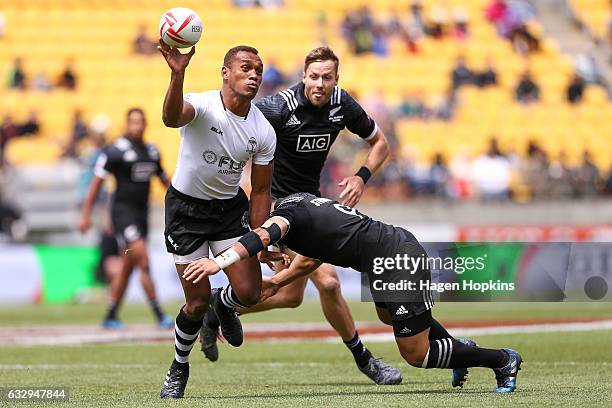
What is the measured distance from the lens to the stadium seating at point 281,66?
93.7ft

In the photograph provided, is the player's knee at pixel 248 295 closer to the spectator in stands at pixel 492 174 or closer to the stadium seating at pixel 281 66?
the spectator in stands at pixel 492 174

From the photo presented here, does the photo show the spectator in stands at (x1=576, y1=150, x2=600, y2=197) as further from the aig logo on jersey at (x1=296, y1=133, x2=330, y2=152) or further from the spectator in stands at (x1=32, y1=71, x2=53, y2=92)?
the aig logo on jersey at (x1=296, y1=133, x2=330, y2=152)

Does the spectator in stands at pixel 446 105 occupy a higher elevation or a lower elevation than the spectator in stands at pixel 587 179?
higher

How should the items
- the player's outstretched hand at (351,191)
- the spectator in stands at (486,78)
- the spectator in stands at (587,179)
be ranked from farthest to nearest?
the spectator in stands at (486,78), the spectator in stands at (587,179), the player's outstretched hand at (351,191)

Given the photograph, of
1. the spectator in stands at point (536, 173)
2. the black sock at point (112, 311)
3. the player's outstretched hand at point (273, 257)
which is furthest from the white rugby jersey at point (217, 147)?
the spectator in stands at point (536, 173)

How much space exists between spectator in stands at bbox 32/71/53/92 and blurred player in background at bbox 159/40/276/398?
19.3 m

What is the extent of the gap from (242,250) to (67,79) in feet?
68.3

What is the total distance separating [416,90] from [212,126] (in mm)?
21757

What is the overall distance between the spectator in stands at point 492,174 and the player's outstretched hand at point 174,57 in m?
18.0

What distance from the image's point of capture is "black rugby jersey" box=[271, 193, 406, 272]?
8.53 m

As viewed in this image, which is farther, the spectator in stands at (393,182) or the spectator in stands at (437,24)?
the spectator in stands at (437,24)

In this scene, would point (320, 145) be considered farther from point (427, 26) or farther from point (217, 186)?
point (427, 26)

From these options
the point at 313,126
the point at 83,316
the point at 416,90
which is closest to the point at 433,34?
the point at 416,90

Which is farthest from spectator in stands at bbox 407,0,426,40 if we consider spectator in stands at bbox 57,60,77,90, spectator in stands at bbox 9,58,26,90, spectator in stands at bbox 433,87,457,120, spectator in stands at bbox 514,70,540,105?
spectator in stands at bbox 9,58,26,90
